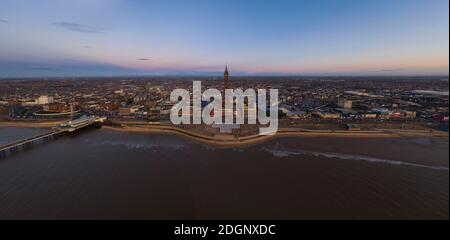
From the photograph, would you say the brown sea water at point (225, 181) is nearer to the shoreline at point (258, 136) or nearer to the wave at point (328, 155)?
the wave at point (328, 155)

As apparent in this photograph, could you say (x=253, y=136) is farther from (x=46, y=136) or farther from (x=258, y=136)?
(x=46, y=136)

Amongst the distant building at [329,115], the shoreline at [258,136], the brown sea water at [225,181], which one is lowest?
the brown sea water at [225,181]

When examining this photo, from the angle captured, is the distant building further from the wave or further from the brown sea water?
the wave

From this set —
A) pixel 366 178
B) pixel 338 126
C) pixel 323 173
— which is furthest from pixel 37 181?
pixel 338 126

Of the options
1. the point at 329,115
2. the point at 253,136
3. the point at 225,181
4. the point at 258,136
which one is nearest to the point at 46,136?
the point at 225,181

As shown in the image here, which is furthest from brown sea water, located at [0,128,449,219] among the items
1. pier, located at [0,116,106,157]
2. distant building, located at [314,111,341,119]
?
distant building, located at [314,111,341,119]

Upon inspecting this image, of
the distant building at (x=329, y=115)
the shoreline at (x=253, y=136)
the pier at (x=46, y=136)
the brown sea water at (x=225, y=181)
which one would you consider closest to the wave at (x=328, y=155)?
the brown sea water at (x=225, y=181)

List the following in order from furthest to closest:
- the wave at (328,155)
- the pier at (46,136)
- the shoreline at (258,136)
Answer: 1. the shoreline at (258,136)
2. the pier at (46,136)
3. the wave at (328,155)

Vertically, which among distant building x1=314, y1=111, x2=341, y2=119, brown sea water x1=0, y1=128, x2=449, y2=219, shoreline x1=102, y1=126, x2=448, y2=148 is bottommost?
brown sea water x1=0, y1=128, x2=449, y2=219
